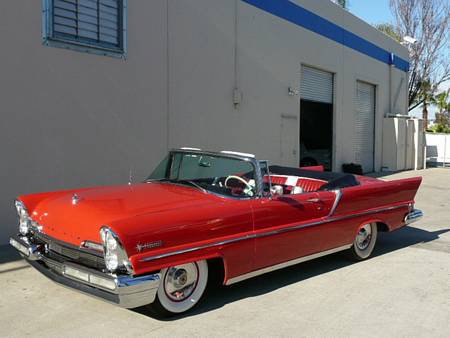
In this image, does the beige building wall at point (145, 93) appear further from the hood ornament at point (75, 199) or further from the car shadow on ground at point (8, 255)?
the hood ornament at point (75, 199)

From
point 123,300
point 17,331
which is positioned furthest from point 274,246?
point 17,331

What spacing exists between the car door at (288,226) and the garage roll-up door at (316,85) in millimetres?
9188

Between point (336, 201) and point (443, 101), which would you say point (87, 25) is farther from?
point (443, 101)

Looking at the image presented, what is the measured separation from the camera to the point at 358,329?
3.78 metres

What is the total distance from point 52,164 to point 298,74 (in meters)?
8.12

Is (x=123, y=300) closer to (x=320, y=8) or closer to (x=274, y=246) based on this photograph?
(x=274, y=246)

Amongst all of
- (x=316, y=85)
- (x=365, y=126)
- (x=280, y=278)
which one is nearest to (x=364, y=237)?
(x=280, y=278)

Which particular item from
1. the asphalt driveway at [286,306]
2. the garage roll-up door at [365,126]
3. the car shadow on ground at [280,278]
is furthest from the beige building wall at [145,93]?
the garage roll-up door at [365,126]

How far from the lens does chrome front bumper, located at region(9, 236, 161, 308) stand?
11.2ft

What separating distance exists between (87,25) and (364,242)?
5.15 m

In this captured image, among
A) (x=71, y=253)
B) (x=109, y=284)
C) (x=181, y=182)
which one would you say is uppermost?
(x=181, y=182)

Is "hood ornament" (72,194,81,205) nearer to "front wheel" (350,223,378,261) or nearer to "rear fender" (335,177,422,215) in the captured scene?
"rear fender" (335,177,422,215)

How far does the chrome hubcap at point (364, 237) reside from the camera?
19.1 ft

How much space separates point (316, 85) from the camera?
14.7m
